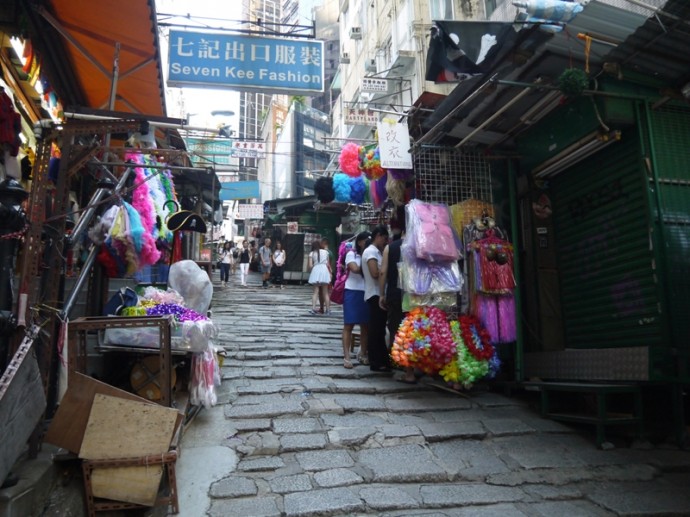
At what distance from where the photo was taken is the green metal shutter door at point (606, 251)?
187 inches

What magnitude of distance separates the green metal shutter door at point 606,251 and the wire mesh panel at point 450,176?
36.8 inches

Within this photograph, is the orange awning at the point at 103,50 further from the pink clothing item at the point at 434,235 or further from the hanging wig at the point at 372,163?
the pink clothing item at the point at 434,235

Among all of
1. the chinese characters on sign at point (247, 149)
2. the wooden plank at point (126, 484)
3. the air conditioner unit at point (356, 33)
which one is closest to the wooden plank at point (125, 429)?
the wooden plank at point (126, 484)

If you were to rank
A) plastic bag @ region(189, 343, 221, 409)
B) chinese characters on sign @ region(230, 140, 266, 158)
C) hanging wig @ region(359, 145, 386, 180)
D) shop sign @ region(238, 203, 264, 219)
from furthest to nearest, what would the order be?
shop sign @ region(238, 203, 264, 219) → chinese characters on sign @ region(230, 140, 266, 158) → hanging wig @ region(359, 145, 386, 180) → plastic bag @ region(189, 343, 221, 409)

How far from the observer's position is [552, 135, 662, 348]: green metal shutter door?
4.76 metres

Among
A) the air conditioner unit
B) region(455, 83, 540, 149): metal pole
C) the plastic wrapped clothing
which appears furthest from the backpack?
the air conditioner unit

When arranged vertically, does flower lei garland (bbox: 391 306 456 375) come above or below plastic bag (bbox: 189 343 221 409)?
above

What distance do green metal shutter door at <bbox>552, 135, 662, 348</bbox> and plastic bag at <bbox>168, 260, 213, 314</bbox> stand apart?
447 cm

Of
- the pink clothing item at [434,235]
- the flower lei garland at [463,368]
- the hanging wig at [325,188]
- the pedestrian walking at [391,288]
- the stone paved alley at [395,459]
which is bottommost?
the stone paved alley at [395,459]

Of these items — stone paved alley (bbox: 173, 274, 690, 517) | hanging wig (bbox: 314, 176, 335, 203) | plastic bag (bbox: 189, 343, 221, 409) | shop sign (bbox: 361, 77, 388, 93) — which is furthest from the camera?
shop sign (bbox: 361, 77, 388, 93)

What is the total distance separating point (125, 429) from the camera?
334cm

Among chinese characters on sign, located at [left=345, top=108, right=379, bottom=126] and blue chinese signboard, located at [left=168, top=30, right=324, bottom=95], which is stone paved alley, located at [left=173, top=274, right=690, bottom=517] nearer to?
blue chinese signboard, located at [left=168, top=30, right=324, bottom=95]

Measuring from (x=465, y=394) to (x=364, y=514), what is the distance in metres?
2.66

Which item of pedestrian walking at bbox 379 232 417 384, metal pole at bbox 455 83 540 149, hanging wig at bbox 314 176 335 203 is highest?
hanging wig at bbox 314 176 335 203
